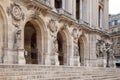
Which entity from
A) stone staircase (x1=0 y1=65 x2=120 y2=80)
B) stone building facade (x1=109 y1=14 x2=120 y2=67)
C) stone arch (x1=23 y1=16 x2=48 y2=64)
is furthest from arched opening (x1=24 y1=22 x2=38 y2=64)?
stone building facade (x1=109 y1=14 x2=120 y2=67)

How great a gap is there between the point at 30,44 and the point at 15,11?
6.11 m

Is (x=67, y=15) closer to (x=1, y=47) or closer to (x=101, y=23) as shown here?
(x=1, y=47)

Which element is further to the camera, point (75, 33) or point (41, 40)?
point (75, 33)

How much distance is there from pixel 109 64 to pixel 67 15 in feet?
47.2

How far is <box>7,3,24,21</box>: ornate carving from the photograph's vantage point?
18797mm

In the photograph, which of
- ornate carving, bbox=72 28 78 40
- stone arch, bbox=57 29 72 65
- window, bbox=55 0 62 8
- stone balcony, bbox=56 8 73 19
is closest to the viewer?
stone balcony, bbox=56 8 73 19

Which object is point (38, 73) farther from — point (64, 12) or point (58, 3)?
point (58, 3)

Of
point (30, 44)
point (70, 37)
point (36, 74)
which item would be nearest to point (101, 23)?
point (70, 37)

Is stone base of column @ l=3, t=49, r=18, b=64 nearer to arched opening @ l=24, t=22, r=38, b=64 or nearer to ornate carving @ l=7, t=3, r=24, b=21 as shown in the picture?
ornate carving @ l=7, t=3, r=24, b=21

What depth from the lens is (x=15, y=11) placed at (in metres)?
19.2

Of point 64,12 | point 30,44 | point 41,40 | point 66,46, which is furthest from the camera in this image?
point 66,46

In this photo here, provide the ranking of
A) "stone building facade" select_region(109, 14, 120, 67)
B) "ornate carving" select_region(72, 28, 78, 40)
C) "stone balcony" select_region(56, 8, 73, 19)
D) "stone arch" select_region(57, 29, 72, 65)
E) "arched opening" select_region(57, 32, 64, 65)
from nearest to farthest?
"stone balcony" select_region(56, 8, 73, 19) < "stone arch" select_region(57, 29, 72, 65) < "arched opening" select_region(57, 32, 64, 65) < "ornate carving" select_region(72, 28, 78, 40) < "stone building facade" select_region(109, 14, 120, 67)

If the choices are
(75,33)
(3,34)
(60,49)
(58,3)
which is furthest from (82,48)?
(3,34)

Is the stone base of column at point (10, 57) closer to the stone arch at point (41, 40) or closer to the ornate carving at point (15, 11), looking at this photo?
the ornate carving at point (15, 11)
